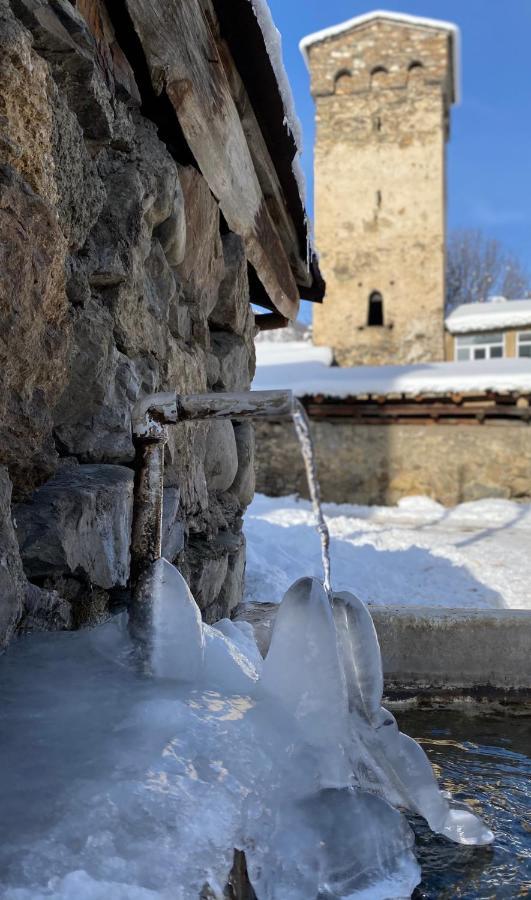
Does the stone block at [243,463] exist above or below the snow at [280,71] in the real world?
below

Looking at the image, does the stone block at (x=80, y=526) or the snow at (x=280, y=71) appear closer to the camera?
the stone block at (x=80, y=526)

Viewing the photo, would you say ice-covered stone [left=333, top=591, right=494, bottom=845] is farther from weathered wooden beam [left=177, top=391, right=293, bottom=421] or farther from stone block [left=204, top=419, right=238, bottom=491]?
stone block [left=204, top=419, right=238, bottom=491]

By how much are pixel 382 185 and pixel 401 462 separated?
28.1 feet

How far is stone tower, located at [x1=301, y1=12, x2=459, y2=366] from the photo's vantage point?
18.3m

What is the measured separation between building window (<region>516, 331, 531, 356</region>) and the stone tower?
6.33ft

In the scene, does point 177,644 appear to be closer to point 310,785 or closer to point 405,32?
point 310,785

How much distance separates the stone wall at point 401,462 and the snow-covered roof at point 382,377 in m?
0.64

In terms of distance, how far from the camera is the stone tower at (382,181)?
60.2 feet

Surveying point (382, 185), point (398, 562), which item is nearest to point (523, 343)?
point (382, 185)

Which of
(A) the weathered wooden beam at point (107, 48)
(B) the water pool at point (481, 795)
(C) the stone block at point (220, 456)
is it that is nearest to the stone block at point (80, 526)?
(B) the water pool at point (481, 795)

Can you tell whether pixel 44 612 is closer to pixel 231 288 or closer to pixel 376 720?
pixel 376 720

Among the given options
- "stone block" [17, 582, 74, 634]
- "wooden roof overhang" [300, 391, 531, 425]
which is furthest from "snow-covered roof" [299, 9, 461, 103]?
"stone block" [17, 582, 74, 634]

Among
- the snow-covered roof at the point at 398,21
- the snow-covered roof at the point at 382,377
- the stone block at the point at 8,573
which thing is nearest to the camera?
the stone block at the point at 8,573

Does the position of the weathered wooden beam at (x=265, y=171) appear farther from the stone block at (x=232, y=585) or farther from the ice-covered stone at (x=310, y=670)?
the ice-covered stone at (x=310, y=670)
